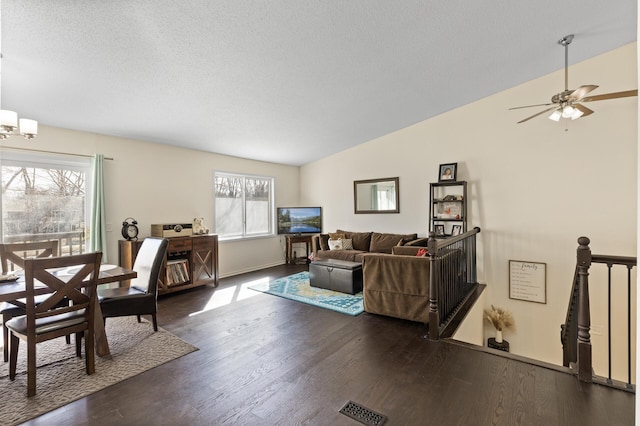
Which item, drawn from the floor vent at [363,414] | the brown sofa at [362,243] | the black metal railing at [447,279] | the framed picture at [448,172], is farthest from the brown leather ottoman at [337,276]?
the floor vent at [363,414]

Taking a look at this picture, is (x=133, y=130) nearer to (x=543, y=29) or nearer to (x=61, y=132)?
(x=61, y=132)

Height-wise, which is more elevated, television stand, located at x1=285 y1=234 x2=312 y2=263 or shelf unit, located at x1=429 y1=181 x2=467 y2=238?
shelf unit, located at x1=429 y1=181 x2=467 y2=238

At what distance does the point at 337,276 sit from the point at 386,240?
1.46 meters

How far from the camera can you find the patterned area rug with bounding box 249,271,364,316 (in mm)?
3724

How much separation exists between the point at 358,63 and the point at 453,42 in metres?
0.98

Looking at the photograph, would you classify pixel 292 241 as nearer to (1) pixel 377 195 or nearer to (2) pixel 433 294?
(1) pixel 377 195

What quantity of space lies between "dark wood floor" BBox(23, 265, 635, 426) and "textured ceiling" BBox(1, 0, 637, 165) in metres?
2.65

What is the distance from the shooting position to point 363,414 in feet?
5.84

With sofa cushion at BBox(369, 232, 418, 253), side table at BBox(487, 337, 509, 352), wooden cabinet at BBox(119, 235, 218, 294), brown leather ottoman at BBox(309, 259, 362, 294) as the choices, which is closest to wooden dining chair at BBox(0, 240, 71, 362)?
wooden cabinet at BBox(119, 235, 218, 294)

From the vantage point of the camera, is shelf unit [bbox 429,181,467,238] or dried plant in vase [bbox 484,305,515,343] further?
shelf unit [bbox 429,181,467,238]

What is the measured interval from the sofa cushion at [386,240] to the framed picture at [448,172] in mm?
1129

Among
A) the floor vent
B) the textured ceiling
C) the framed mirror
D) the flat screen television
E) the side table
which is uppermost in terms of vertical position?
the textured ceiling

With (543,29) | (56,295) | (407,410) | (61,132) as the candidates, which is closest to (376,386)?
(407,410)

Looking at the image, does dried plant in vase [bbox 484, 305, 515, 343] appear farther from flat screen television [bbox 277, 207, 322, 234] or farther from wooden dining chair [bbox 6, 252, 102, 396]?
wooden dining chair [bbox 6, 252, 102, 396]
